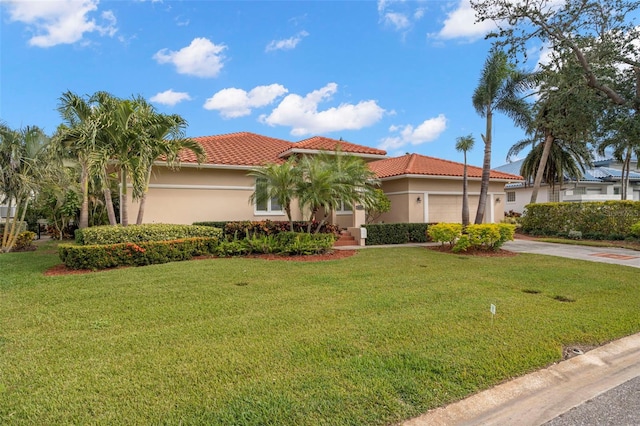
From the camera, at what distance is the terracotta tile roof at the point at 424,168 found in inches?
744

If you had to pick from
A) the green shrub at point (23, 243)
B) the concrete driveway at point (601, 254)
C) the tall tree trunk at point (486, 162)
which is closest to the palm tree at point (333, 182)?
the tall tree trunk at point (486, 162)

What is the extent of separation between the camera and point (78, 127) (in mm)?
11352

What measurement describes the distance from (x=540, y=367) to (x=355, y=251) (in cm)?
967

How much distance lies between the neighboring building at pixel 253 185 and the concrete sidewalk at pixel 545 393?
11.7m

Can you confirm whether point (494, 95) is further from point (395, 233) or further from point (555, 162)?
point (555, 162)

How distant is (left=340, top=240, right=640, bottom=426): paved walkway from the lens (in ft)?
10.4

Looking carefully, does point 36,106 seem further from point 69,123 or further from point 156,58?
point 156,58

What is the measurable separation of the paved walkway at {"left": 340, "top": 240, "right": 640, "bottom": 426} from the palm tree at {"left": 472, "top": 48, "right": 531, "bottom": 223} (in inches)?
544

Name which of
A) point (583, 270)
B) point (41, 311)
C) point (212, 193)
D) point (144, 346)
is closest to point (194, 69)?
point (212, 193)

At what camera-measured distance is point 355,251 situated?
44.9 ft

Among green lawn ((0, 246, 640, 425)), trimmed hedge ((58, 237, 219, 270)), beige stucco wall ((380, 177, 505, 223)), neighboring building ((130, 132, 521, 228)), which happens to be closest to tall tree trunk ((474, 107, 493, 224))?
neighboring building ((130, 132, 521, 228))

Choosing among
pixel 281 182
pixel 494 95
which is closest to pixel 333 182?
pixel 281 182

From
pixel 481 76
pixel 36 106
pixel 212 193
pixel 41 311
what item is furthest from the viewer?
pixel 481 76

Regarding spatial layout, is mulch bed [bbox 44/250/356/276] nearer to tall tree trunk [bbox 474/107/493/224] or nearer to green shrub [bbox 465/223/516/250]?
green shrub [bbox 465/223/516/250]
